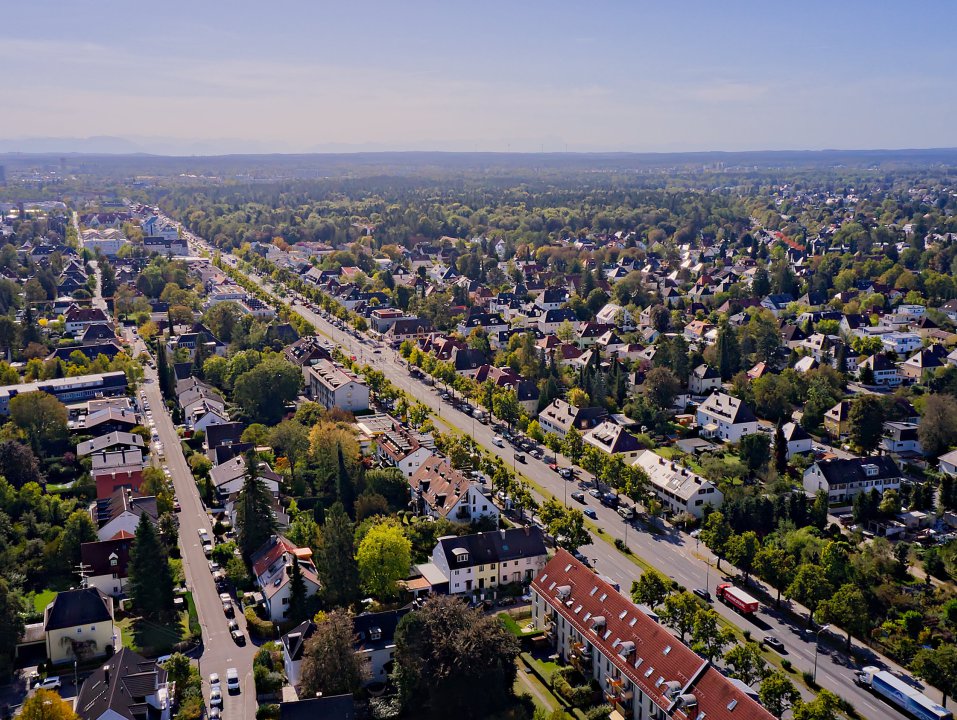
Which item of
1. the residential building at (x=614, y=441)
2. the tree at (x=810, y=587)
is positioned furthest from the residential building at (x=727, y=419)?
the tree at (x=810, y=587)

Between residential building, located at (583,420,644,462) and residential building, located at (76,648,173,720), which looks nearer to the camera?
residential building, located at (76,648,173,720)

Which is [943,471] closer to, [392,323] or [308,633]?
[308,633]

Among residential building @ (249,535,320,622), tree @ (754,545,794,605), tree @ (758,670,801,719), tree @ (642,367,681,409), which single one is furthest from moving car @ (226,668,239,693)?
tree @ (642,367,681,409)

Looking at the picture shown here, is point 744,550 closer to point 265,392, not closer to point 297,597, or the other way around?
point 297,597

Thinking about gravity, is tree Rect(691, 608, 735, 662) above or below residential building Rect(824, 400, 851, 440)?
above

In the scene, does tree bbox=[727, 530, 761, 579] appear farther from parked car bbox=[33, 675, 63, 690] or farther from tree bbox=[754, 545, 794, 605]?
parked car bbox=[33, 675, 63, 690]

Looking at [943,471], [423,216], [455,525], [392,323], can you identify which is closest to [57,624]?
[455,525]

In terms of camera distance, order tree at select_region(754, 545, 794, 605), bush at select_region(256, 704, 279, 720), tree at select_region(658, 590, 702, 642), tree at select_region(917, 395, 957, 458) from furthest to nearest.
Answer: tree at select_region(917, 395, 957, 458), tree at select_region(754, 545, 794, 605), tree at select_region(658, 590, 702, 642), bush at select_region(256, 704, 279, 720)
